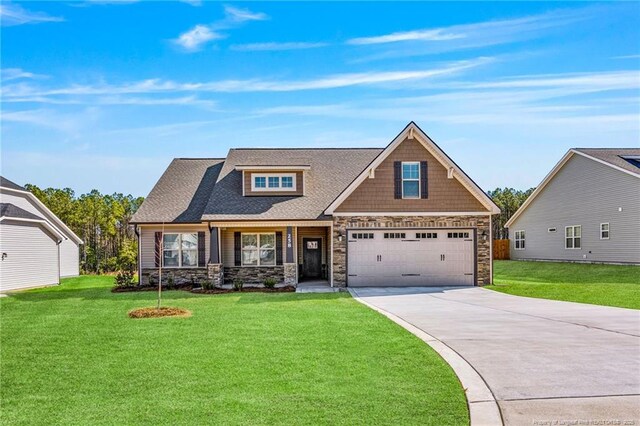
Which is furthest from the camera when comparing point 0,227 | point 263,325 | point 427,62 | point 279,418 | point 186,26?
point 0,227

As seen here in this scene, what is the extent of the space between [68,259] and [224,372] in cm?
2648

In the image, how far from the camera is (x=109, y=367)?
7219 mm

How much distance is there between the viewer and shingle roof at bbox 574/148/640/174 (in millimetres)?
24828

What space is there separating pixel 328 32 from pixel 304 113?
5298 millimetres

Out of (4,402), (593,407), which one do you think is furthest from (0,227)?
(593,407)

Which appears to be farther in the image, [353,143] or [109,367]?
[353,143]

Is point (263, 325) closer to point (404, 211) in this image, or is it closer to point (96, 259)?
point (404, 211)

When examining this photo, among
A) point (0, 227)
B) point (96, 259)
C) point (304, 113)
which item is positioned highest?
point (304, 113)

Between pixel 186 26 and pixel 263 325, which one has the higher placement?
pixel 186 26

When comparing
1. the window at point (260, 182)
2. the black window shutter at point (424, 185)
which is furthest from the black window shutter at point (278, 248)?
the black window shutter at point (424, 185)

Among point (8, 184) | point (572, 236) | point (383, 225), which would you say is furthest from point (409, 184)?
point (8, 184)

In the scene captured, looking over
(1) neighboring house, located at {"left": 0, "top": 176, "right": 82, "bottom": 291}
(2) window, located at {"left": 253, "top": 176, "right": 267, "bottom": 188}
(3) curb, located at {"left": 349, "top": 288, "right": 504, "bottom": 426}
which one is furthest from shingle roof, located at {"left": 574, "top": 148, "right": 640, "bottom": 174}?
(1) neighboring house, located at {"left": 0, "top": 176, "right": 82, "bottom": 291}

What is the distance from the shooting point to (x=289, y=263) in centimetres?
1966

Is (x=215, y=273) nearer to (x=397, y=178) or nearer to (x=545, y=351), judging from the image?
(x=397, y=178)
